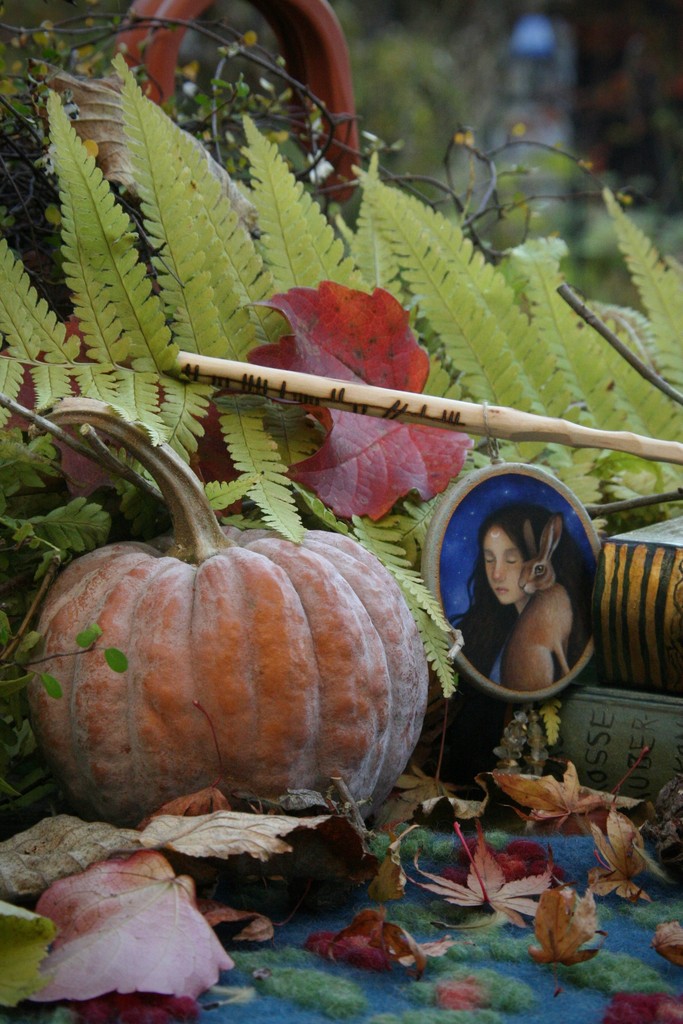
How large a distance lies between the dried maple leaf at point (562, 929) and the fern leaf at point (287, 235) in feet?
2.80

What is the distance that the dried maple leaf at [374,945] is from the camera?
833mm

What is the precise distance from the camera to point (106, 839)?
0.92 m

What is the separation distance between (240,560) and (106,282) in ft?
1.33

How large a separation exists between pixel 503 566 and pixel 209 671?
0.44 metres

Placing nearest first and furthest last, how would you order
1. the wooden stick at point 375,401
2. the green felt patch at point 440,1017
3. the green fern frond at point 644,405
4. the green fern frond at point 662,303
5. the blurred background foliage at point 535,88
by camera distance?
the green felt patch at point 440,1017, the wooden stick at point 375,401, the green fern frond at point 644,405, the green fern frond at point 662,303, the blurred background foliage at point 535,88

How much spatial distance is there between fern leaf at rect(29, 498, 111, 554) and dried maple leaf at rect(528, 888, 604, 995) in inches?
22.4

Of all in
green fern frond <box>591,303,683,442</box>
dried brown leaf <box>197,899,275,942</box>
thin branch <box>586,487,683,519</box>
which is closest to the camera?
dried brown leaf <box>197,899,275,942</box>

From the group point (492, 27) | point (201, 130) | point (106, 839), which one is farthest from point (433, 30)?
point (106, 839)

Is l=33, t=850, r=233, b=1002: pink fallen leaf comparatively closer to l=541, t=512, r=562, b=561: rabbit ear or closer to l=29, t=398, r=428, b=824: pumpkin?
l=29, t=398, r=428, b=824: pumpkin

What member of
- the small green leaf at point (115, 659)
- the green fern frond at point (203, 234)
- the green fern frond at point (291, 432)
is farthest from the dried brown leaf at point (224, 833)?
the green fern frond at point (203, 234)

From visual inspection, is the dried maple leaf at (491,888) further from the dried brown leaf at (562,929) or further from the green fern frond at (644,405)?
the green fern frond at (644,405)

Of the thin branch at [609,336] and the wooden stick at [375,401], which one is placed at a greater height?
the thin branch at [609,336]

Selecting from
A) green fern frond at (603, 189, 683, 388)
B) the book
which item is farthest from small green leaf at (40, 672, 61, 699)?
green fern frond at (603, 189, 683, 388)

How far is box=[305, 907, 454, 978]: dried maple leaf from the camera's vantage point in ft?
2.73
